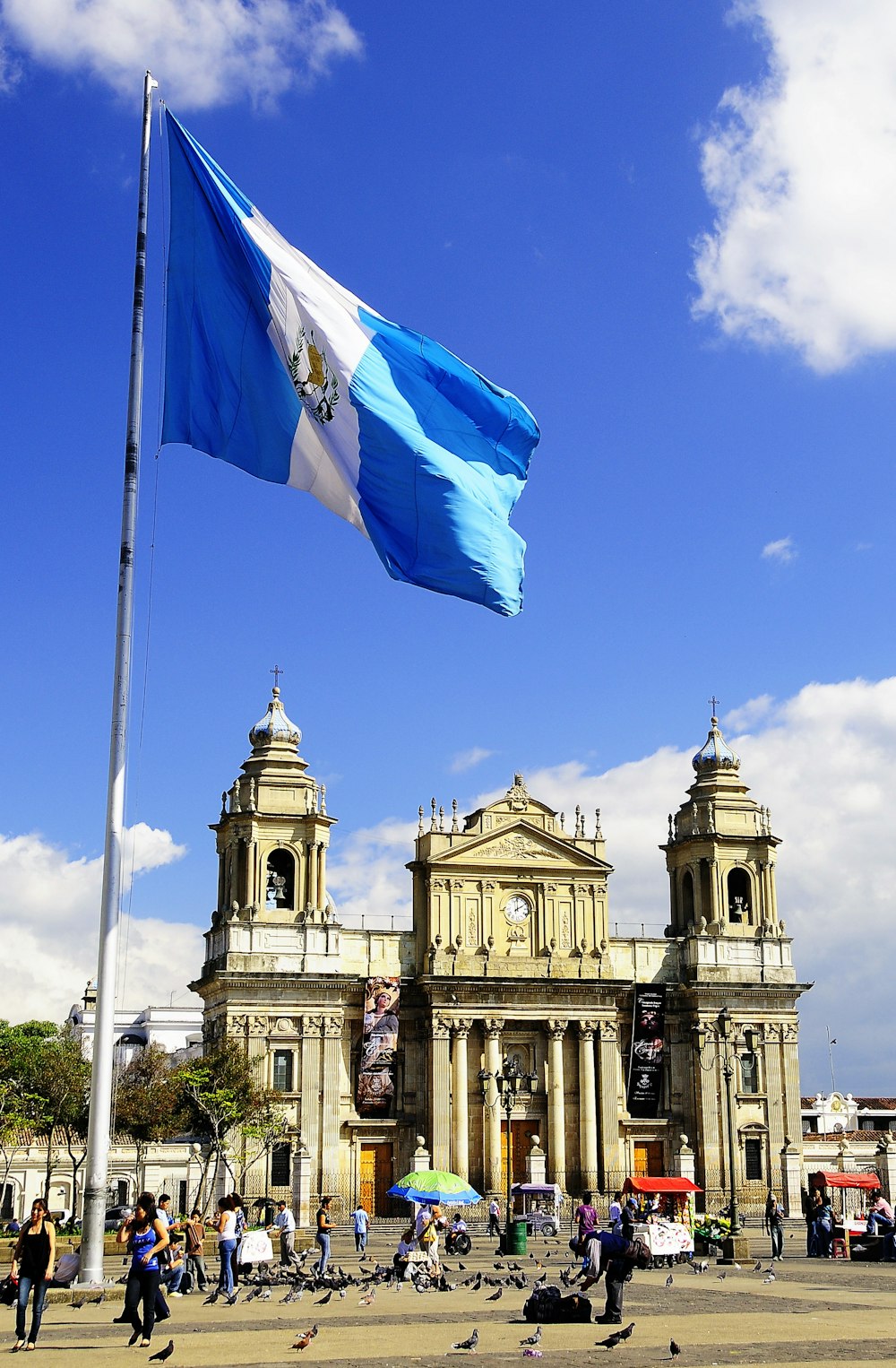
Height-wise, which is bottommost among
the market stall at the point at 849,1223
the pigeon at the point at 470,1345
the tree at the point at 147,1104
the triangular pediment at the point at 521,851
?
the market stall at the point at 849,1223

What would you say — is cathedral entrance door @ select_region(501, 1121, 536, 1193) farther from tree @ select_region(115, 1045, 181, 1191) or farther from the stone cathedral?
tree @ select_region(115, 1045, 181, 1191)

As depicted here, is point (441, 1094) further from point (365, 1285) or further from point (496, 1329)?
point (496, 1329)

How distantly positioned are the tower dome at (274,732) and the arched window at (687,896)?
20845 millimetres

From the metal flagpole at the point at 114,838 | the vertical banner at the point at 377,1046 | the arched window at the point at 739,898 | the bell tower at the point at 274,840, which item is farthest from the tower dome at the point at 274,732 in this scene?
the metal flagpole at the point at 114,838

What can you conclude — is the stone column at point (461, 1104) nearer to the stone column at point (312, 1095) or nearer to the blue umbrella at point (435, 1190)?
the stone column at point (312, 1095)

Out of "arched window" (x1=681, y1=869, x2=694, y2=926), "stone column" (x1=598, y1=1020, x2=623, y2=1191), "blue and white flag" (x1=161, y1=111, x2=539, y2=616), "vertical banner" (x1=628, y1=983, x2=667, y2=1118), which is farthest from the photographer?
"arched window" (x1=681, y1=869, x2=694, y2=926)

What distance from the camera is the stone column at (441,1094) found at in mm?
64750

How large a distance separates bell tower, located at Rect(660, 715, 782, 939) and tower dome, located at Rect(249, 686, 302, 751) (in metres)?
20.3

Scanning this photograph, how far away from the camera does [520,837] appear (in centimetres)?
7044

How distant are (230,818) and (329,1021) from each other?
404 inches

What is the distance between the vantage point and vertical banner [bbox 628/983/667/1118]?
68125 millimetres

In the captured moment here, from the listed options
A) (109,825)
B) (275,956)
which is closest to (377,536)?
(109,825)

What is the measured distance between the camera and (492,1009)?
6744cm

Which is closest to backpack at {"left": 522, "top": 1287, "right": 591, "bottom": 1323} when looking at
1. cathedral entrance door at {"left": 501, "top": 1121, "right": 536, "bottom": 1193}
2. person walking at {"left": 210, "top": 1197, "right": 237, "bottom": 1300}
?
person walking at {"left": 210, "top": 1197, "right": 237, "bottom": 1300}
